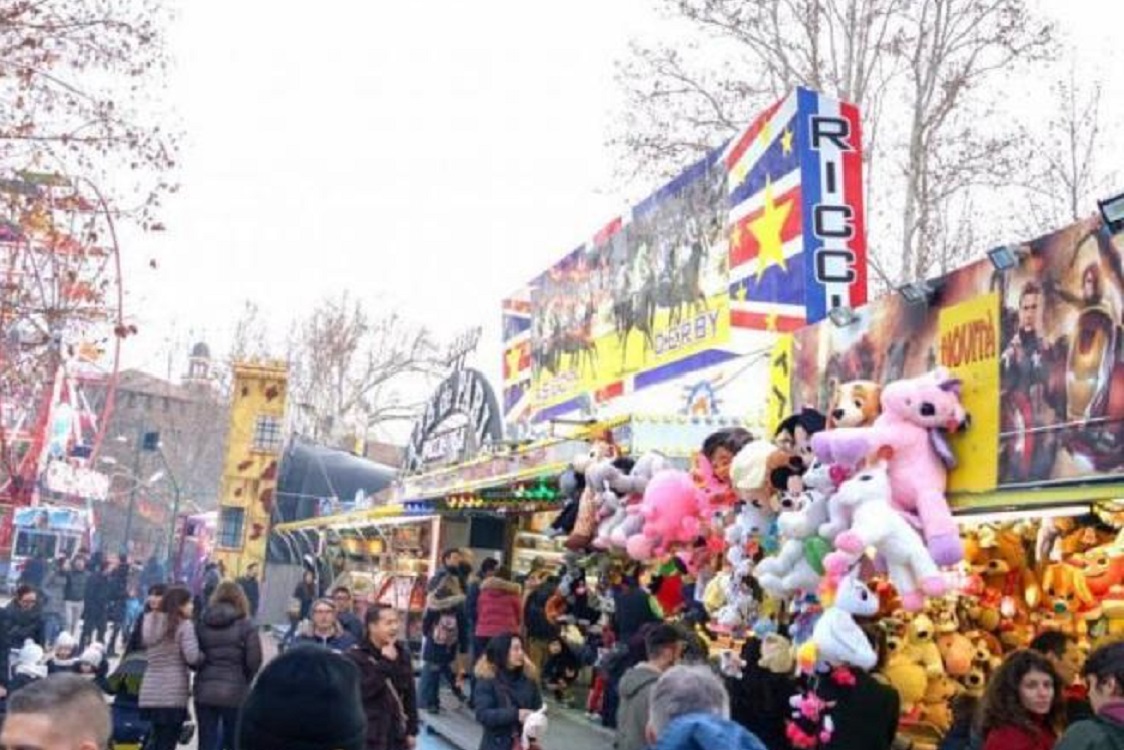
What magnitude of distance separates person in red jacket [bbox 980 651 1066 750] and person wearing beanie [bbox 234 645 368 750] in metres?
3.44

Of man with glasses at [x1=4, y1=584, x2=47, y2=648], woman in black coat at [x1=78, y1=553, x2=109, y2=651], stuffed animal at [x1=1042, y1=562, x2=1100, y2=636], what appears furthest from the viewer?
woman in black coat at [x1=78, y1=553, x2=109, y2=651]

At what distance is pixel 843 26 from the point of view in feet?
74.7

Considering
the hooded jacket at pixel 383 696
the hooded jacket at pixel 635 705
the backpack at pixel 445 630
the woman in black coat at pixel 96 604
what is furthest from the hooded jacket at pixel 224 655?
the woman in black coat at pixel 96 604

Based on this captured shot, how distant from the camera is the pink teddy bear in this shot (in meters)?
9.76

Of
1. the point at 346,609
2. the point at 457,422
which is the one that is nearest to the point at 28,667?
the point at 346,609

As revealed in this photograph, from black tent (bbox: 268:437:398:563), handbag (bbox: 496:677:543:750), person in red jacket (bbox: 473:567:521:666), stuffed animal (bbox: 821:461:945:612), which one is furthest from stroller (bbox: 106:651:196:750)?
black tent (bbox: 268:437:398:563)

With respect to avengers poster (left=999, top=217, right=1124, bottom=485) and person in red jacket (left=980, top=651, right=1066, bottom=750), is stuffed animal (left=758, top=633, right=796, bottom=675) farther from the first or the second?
person in red jacket (left=980, top=651, right=1066, bottom=750)

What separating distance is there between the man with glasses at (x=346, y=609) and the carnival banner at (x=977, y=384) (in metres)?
5.10

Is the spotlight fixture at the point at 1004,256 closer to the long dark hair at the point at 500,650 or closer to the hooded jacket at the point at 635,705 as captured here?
the hooded jacket at the point at 635,705

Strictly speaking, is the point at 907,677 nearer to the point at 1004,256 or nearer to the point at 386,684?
the point at 1004,256

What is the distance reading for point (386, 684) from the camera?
7.30 meters

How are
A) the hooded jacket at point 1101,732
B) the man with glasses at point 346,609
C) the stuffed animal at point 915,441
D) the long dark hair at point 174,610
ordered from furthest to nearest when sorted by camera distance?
1. the man with glasses at point 346,609
2. the long dark hair at point 174,610
3. the stuffed animal at point 915,441
4. the hooded jacket at point 1101,732

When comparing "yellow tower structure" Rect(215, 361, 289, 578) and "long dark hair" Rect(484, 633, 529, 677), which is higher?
"yellow tower structure" Rect(215, 361, 289, 578)

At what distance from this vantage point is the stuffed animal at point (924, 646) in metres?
8.75
